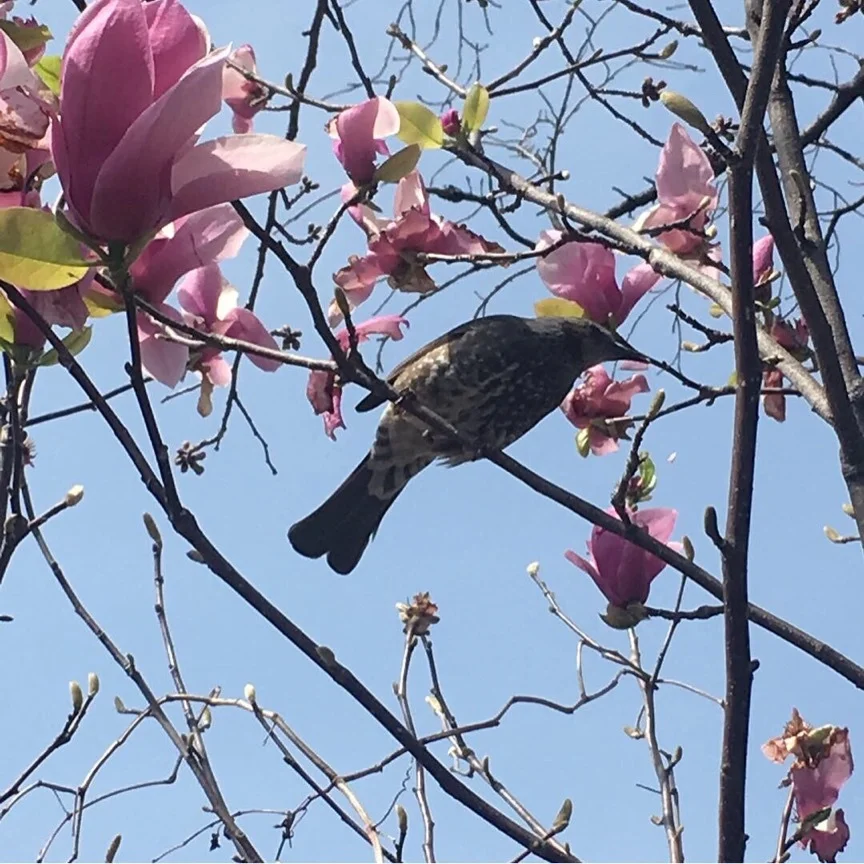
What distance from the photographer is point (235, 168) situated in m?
0.89

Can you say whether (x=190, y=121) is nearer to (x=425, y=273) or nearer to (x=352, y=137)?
(x=352, y=137)

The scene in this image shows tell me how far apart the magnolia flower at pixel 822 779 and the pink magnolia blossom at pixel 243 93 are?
125cm

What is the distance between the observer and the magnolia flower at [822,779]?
4.92 feet

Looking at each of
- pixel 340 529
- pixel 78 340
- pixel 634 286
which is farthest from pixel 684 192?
pixel 340 529

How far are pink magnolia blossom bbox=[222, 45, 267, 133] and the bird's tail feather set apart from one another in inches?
48.1

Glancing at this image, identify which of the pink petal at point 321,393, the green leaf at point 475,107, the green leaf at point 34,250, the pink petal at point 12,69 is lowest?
the green leaf at point 34,250

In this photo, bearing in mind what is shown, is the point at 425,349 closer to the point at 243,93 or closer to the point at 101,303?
the point at 243,93

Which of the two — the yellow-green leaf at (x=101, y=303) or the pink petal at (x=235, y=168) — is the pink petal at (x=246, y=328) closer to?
the yellow-green leaf at (x=101, y=303)

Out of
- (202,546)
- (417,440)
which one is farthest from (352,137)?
(417,440)

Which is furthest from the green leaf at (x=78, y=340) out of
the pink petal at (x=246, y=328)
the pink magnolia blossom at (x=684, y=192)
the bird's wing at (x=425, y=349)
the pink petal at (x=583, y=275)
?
the bird's wing at (x=425, y=349)

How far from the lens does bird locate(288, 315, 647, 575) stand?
3.00 meters

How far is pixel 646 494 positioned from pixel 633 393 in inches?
9.6

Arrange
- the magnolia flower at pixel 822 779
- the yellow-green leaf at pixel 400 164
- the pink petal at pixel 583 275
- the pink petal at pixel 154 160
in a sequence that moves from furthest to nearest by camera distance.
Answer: the pink petal at pixel 583 275
the magnolia flower at pixel 822 779
the yellow-green leaf at pixel 400 164
the pink petal at pixel 154 160

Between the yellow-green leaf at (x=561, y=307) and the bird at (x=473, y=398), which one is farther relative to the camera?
the bird at (x=473, y=398)
